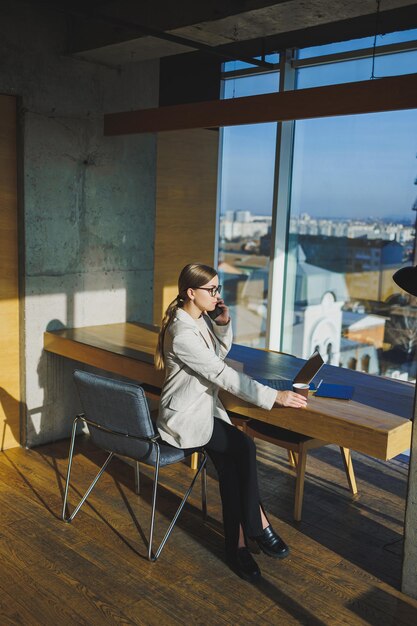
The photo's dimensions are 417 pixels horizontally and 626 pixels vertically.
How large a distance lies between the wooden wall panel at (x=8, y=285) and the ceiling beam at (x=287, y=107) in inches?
31.4

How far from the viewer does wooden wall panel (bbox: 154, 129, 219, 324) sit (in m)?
5.54

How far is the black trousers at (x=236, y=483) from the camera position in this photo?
3.33 m

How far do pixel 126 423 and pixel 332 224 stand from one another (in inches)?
106

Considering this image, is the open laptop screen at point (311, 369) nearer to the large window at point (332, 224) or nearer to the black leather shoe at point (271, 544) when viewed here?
the black leather shoe at point (271, 544)

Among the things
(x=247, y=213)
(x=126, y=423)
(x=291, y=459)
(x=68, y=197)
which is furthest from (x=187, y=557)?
(x=247, y=213)

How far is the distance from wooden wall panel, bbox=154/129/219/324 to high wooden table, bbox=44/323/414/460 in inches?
28.2

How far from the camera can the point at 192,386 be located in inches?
132

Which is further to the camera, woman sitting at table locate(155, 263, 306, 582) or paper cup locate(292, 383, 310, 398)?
paper cup locate(292, 383, 310, 398)

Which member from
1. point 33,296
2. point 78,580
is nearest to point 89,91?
point 33,296

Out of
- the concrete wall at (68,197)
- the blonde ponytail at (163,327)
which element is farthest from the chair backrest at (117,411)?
the concrete wall at (68,197)

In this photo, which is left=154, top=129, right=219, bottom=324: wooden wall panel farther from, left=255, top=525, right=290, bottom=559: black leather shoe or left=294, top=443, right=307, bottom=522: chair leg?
left=255, top=525, right=290, bottom=559: black leather shoe

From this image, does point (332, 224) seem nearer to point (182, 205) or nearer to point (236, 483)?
point (182, 205)

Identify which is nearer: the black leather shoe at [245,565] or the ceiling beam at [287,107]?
the black leather shoe at [245,565]

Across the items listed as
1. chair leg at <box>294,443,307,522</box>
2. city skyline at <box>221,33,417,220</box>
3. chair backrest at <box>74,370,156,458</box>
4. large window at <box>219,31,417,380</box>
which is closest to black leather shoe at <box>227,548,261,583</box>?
chair leg at <box>294,443,307,522</box>
